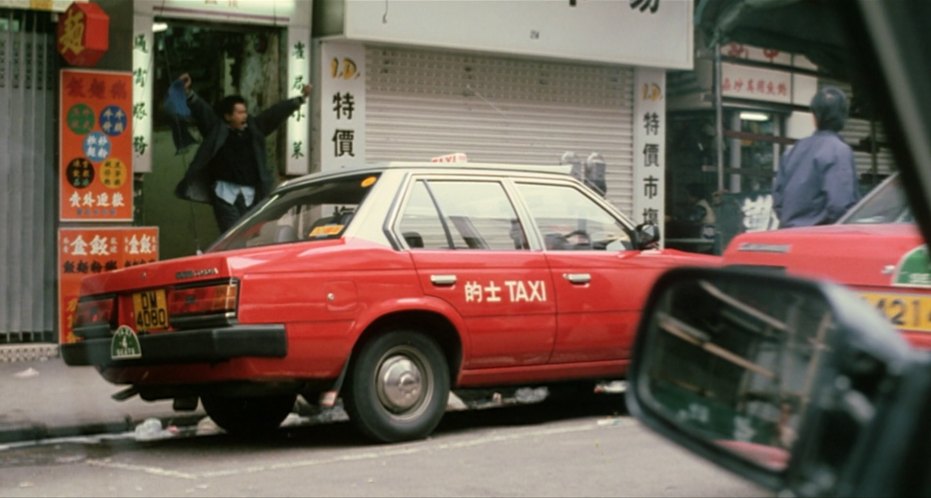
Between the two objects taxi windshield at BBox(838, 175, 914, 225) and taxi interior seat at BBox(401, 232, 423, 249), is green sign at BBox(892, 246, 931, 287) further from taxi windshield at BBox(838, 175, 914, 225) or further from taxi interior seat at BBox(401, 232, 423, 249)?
taxi interior seat at BBox(401, 232, 423, 249)

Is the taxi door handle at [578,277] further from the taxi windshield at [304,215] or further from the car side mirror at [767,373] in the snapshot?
the car side mirror at [767,373]

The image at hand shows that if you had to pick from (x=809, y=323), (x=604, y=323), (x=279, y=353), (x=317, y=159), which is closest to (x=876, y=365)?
(x=809, y=323)

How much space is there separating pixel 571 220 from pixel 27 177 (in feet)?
19.2

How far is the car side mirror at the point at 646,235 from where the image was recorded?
8758mm

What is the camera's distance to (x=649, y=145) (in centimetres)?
1736

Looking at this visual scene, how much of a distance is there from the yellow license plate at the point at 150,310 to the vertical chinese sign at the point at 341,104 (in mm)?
Answer: 6569

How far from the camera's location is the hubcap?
768cm

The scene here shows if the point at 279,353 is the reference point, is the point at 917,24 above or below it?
above

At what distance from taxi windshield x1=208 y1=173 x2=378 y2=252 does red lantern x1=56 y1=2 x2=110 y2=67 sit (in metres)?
3.90

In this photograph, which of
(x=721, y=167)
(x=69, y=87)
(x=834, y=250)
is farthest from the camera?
(x=721, y=167)

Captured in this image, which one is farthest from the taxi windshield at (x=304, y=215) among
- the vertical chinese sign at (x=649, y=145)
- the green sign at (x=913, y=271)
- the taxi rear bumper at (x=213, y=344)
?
the vertical chinese sign at (x=649, y=145)

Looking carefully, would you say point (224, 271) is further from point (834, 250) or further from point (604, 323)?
point (834, 250)

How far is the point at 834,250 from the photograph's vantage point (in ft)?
16.7

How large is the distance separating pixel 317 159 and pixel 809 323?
1316cm
